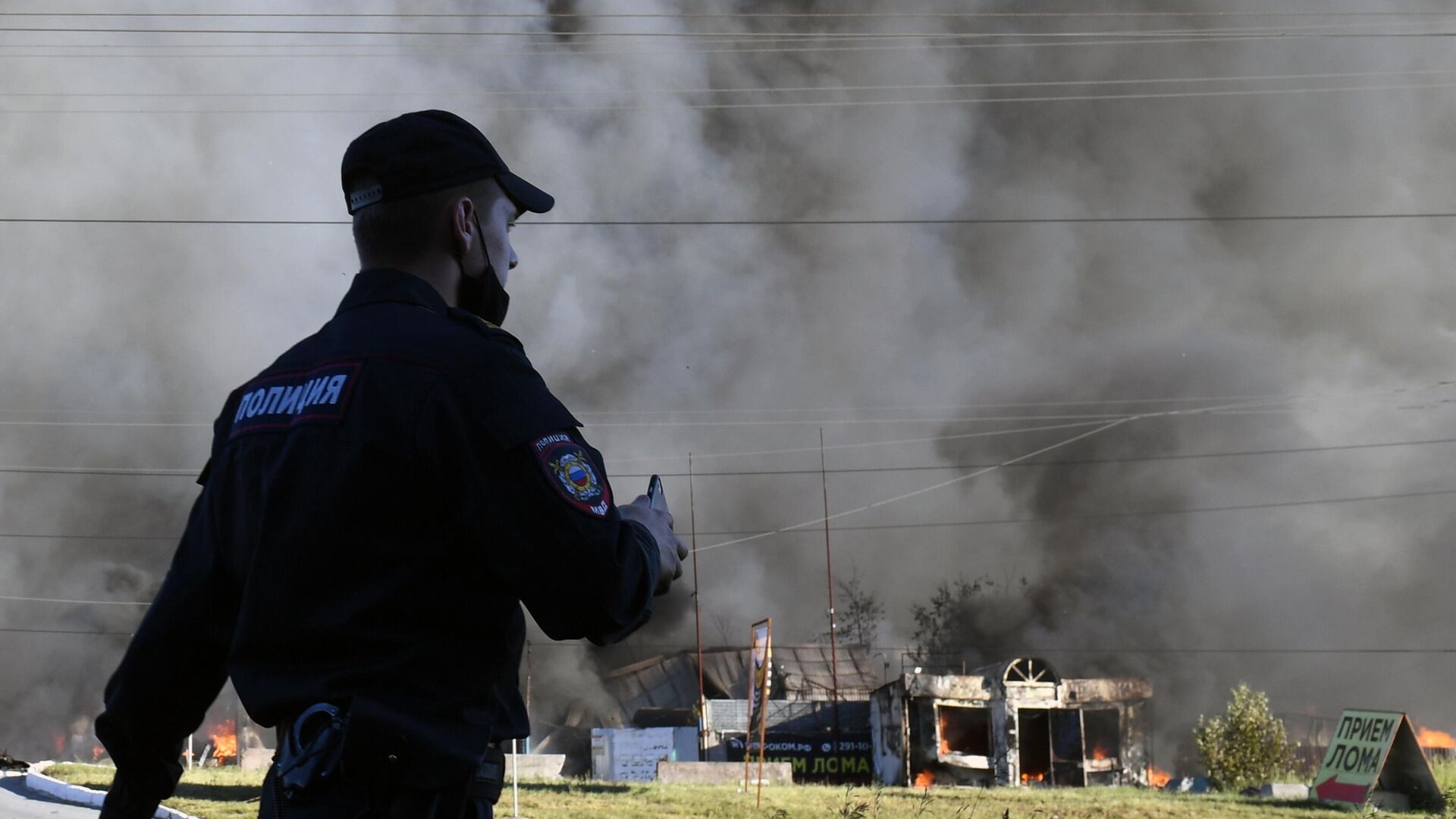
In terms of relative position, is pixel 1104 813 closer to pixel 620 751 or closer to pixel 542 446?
pixel 542 446

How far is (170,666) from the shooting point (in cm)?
209

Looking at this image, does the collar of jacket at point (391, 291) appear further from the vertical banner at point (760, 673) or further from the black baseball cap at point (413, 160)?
the vertical banner at point (760, 673)

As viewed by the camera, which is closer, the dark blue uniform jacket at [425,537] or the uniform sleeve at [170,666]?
the dark blue uniform jacket at [425,537]

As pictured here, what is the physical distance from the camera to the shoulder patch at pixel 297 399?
1882 mm

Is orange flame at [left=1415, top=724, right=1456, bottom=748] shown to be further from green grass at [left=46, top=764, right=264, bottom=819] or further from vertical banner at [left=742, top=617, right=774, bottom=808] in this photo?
green grass at [left=46, top=764, right=264, bottom=819]

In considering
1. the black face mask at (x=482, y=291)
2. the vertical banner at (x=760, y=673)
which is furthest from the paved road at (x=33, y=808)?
the black face mask at (x=482, y=291)

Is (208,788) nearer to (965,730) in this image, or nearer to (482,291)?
(482,291)

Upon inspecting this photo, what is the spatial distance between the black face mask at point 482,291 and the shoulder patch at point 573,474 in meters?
0.40

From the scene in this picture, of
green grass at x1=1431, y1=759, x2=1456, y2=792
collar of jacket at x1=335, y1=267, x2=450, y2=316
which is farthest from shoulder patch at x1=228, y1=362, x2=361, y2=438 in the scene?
green grass at x1=1431, y1=759, x2=1456, y2=792

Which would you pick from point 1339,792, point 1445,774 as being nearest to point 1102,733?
point 1445,774

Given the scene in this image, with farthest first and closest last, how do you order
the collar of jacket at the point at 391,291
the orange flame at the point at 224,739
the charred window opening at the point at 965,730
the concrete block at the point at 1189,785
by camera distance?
the orange flame at the point at 224,739
the charred window opening at the point at 965,730
the concrete block at the point at 1189,785
the collar of jacket at the point at 391,291

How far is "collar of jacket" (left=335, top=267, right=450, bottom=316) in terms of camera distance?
2.01 meters

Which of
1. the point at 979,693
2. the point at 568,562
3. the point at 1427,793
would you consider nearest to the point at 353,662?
the point at 568,562

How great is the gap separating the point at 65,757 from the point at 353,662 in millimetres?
51036
